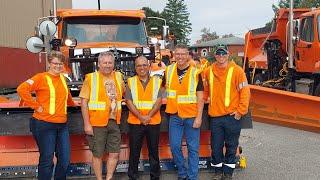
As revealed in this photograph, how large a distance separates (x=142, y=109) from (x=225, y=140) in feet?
3.67

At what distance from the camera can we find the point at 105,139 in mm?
5863

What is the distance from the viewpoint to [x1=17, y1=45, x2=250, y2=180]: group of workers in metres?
5.68

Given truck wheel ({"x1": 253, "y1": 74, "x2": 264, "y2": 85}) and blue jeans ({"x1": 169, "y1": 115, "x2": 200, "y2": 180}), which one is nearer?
blue jeans ({"x1": 169, "y1": 115, "x2": 200, "y2": 180})

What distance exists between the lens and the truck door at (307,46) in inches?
507

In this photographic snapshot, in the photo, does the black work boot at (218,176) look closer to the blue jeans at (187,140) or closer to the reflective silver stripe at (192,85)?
the blue jeans at (187,140)

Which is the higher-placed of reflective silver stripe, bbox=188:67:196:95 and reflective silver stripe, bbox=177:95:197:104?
reflective silver stripe, bbox=188:67:196:95

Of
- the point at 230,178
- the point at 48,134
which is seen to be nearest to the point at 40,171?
the point at 48,134

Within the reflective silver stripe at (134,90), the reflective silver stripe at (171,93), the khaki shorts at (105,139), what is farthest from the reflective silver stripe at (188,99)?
the khaki shorts at (105,139)

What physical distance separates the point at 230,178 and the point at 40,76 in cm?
261

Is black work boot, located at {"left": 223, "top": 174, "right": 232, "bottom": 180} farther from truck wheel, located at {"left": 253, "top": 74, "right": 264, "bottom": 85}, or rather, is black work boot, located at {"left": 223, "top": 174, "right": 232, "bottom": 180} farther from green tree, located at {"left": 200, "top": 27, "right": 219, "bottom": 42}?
green tree, located at {"left": 200, "top": 27, "right": 219, "bottom": 42}

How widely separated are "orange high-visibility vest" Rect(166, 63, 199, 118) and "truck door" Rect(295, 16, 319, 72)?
7564mm

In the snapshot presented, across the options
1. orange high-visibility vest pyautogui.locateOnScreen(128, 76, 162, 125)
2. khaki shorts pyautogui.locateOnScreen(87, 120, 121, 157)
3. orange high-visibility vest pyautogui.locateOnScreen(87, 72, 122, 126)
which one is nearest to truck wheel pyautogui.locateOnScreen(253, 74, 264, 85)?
orange high-visibility vest pyautogui.locateOnScreen(128, 76, 162, 125)

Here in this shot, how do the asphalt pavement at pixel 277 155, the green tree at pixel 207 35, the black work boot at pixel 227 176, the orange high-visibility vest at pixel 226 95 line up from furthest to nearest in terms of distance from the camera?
the green tree at pixel 207 35 → the asphalt pavement at pixel 277 155 → the black work boot at pixel 227 176 → the orange high-visibility vest at pixel 226 95

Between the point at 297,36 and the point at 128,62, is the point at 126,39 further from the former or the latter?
the point at 297,36
